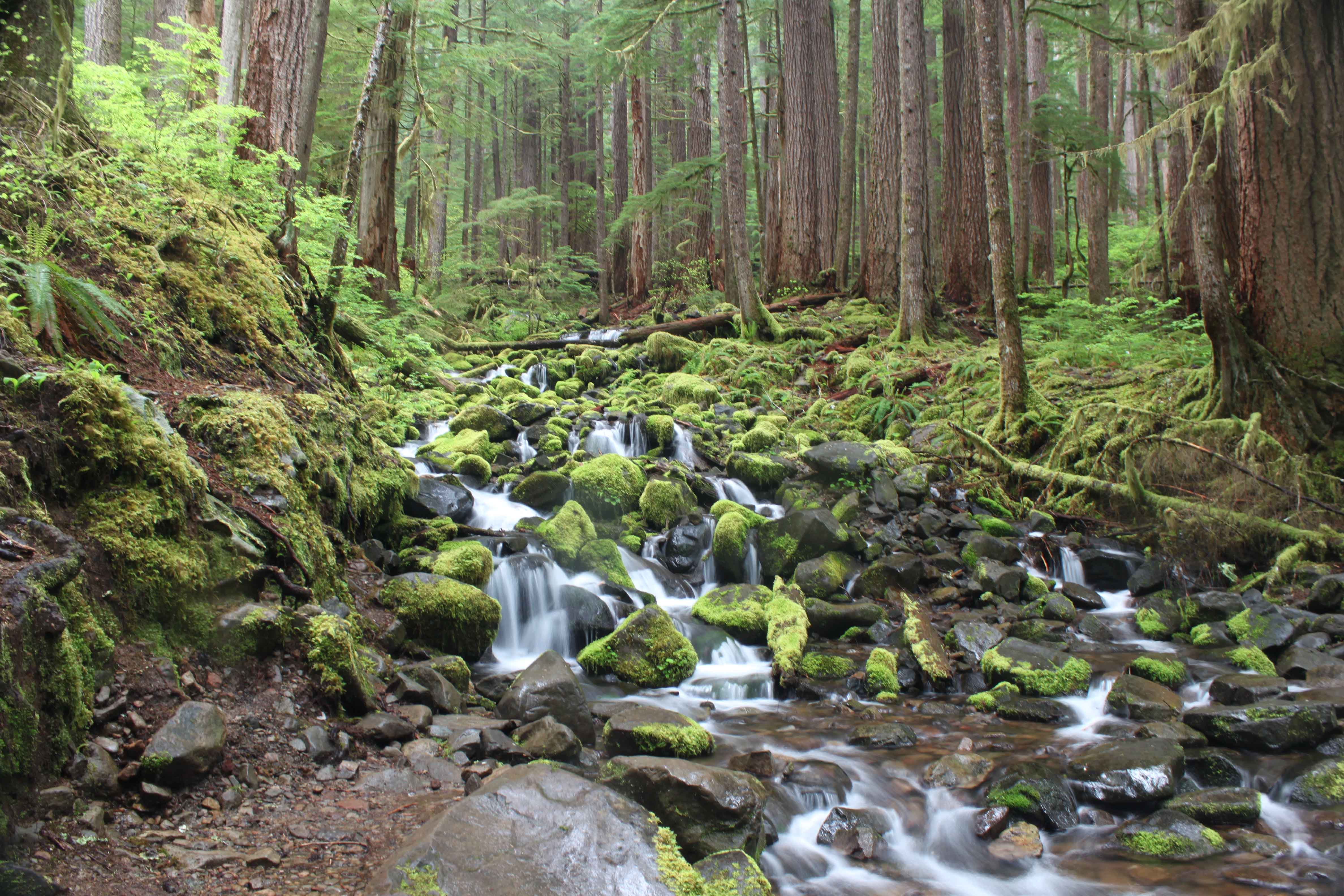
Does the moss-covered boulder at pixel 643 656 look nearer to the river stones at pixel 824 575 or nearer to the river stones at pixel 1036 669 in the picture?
the river stones at pixel 824 575

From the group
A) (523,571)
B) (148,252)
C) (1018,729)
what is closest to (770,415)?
(523,571)

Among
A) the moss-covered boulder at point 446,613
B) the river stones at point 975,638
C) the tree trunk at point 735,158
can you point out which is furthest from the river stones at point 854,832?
the tree trunk at point 735,158

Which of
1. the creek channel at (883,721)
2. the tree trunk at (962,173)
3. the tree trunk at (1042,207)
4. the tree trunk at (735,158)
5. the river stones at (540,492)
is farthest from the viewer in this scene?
the tree trunk at (1042,207)

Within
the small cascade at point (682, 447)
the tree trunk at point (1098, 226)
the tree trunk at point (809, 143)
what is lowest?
the small cascade at point (682, 447)

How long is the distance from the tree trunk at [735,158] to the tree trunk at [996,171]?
5.21m

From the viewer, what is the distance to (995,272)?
9.45 meters

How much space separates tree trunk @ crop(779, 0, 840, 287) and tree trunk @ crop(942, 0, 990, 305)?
253 cm

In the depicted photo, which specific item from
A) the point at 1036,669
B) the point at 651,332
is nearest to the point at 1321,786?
the point at 1036,669

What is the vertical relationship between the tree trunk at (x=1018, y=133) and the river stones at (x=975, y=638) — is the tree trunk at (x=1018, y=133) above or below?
above

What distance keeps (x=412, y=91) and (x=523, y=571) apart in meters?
13.2

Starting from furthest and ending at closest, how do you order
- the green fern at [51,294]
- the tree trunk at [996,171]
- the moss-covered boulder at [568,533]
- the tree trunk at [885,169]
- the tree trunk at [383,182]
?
the tree trunk at [885,169]
the tree trunk at [383,182]
the tree trunk at [996,171]
the moss-covered boulder at [568,533]
the green fern at [51,294]

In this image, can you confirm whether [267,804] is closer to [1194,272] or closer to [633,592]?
[633,592]

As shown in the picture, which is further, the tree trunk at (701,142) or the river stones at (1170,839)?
the tree trunk at (701,142)

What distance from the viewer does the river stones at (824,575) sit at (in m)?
7.55
